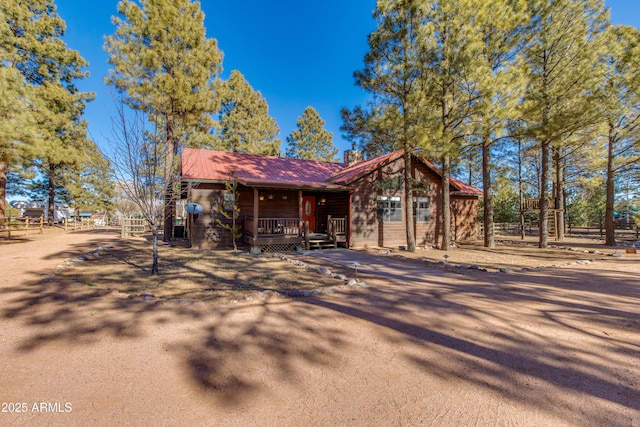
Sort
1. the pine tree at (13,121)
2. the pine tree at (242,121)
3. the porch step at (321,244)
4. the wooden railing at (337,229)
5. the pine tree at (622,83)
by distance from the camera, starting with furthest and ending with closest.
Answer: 1. the pine tree at (242,121)
2. the wooden railing at (337,229)
3. the porch step at (321,244)
4. the pine tree at (622,83)
5. the pine tree at (13,121)

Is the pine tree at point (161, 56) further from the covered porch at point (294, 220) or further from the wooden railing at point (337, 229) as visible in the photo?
the wooden railing at point (337, 229)

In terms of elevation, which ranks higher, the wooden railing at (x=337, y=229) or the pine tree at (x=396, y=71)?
the pine tree at (x=396, y=71)

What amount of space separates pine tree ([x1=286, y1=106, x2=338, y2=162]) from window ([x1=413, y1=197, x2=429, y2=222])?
18.6 metres

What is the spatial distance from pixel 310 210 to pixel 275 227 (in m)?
2.52

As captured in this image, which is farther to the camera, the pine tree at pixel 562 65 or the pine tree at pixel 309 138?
the pine tree at pixel 309 138

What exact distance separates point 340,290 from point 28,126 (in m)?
12.8

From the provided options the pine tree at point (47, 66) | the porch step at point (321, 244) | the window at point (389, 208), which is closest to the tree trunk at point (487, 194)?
the window at point (389, 208)

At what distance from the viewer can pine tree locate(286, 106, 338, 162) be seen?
104 ft

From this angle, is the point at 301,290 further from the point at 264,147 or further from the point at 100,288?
the point at 264,147

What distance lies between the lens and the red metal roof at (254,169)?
11.7 meters

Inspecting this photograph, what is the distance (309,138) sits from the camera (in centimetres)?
3170

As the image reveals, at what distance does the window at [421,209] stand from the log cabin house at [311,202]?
0.17ft

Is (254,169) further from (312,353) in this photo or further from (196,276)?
(312,353)

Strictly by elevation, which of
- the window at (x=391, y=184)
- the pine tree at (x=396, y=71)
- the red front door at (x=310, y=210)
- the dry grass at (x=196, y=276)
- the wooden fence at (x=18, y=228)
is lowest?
the dry grass at (x=196, y=276)
